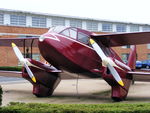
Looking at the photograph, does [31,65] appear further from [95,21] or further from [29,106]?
[95,21]

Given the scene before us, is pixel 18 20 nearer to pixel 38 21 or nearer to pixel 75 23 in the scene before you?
pixel 38 21

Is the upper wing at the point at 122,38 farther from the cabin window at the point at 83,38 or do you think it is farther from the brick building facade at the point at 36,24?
the brick building facade at the point at 36,24

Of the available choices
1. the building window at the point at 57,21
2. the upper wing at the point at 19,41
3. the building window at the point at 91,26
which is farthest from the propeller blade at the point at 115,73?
the building window at the point at 91,26

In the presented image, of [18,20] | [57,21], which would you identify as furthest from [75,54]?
[57,21]

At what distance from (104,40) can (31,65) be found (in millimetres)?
4605

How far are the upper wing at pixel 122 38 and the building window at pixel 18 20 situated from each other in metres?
34.1

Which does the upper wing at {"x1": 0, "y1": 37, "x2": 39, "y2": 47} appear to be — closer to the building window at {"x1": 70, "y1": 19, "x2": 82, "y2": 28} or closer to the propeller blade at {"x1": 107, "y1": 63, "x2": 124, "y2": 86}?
the propeller blade at {"x1": 107, "y1": 63, "x2": 124, "y2": 86}

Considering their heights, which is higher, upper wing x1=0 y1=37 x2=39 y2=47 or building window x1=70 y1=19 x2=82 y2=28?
building window x1=70 y1=19 x2=82 y2=28

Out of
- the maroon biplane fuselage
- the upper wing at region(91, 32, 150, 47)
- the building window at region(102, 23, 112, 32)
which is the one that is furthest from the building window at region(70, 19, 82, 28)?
the maroon biplane fuselage

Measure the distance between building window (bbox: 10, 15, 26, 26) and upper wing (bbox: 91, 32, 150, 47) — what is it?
34.1 meters

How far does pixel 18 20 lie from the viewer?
49.7 metres

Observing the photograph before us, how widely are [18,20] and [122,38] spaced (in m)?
35.6

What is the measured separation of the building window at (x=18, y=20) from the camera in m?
49.0

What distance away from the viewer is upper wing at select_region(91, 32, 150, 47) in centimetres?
1584
